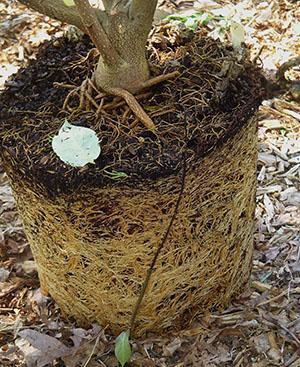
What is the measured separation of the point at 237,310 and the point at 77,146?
66 centimetres

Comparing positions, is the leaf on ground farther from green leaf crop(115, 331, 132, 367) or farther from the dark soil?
the dark soil

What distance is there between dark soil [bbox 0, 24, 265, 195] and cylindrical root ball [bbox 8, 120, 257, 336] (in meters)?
0.04

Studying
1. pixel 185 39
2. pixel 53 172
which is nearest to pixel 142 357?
pixel 53 172

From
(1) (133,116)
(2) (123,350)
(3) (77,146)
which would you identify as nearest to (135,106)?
(1) (133,116)

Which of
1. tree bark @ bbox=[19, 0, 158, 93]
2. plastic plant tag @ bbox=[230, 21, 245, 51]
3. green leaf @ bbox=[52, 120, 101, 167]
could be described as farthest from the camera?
plastic plant tag @ bbox=[230, 21, 245, 51]

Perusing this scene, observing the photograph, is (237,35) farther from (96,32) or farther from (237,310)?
(237,310)

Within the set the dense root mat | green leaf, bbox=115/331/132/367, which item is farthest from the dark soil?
green leaf, bbox=115/331/132/367

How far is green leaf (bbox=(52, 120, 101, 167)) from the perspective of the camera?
4.66 feet

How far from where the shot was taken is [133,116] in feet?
5.00

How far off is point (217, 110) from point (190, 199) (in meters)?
0.21

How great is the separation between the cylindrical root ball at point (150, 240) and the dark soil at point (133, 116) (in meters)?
0.04

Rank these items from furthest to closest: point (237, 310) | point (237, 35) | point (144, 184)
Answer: point (237, 310), point (237, 35), point (144, 184)

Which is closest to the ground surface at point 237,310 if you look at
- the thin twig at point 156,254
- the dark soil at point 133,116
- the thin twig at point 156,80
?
the thin twig at point 156,254

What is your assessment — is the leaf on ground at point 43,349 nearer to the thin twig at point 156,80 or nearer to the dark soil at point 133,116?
the dark soil at point 133,116
